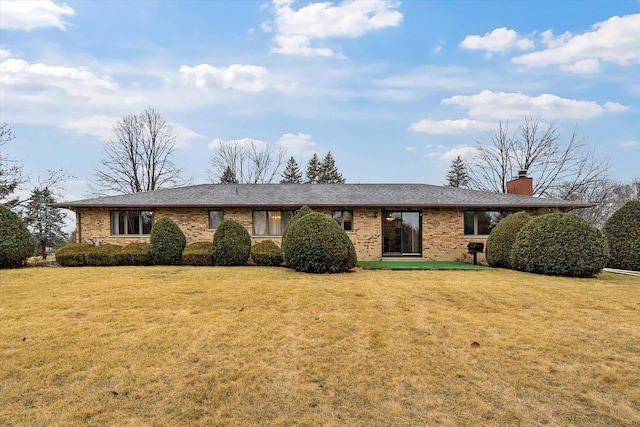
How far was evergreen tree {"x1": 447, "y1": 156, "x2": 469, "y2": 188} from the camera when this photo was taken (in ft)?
129

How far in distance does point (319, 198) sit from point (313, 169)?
2644cm

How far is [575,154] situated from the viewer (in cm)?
2652

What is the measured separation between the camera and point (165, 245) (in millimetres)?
12461

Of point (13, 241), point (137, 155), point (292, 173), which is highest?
point (137, 155)

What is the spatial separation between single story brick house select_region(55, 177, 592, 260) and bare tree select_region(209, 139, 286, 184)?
20.1 meters

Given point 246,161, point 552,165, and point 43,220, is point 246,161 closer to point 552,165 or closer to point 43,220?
point 43,220

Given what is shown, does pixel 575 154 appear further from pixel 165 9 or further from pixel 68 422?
pixel 68 422

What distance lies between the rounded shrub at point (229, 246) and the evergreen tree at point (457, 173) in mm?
32757

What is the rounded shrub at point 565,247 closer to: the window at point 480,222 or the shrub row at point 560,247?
the shrub row at point 560,247

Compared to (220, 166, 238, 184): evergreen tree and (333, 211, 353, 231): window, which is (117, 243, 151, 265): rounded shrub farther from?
(220, 166, 238, 184): evergreen tree

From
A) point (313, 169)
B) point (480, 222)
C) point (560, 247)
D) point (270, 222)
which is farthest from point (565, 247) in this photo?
point (313, 169)

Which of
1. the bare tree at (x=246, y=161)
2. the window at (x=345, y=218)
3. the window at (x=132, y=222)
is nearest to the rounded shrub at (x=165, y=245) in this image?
the window at (x=132, y=222)

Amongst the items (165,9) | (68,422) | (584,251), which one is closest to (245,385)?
Result: (68,422)

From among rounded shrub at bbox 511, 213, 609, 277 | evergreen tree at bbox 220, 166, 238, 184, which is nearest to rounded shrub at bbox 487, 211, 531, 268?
rounded shrub at bbox 511, 213, 609, 277
